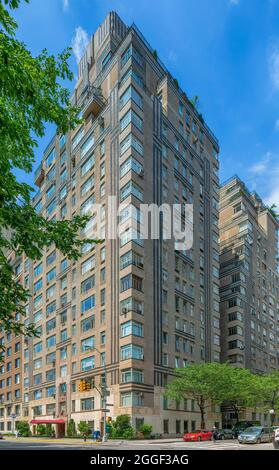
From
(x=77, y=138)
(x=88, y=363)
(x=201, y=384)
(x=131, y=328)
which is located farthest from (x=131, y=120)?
(x=201, y=384)

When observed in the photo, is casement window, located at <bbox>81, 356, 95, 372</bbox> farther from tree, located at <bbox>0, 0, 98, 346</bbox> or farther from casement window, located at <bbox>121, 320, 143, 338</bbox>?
tree, located at <bbox>0, 0, 98, 346</bbox>

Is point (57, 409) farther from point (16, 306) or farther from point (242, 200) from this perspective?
point (16, 306)

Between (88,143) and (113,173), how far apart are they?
13032 mm

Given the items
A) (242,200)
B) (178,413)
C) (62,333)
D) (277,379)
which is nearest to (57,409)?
(62,333)

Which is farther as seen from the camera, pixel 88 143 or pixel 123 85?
pixel 88 143

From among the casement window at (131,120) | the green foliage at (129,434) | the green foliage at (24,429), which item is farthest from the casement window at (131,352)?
the green foliage at (24,429)

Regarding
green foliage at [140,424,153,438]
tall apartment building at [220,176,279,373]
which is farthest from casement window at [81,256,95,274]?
tall apartment building at [220,176,279,373]

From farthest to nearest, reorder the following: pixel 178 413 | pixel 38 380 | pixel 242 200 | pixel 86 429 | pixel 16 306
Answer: pixel 242 200 → pixel 38 380 → pixel 178 413 → pixel 86 429 → pixel 16 306

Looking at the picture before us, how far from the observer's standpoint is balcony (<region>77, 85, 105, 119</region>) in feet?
255

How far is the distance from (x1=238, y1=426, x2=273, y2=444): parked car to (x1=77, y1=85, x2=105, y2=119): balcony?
176 feet

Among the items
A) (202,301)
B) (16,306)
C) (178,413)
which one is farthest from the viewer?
(202,301)

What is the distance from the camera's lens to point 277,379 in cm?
7981

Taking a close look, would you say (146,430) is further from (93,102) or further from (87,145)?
(93,102)

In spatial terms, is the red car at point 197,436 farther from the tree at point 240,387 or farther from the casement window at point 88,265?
the casement window at point 88,265
